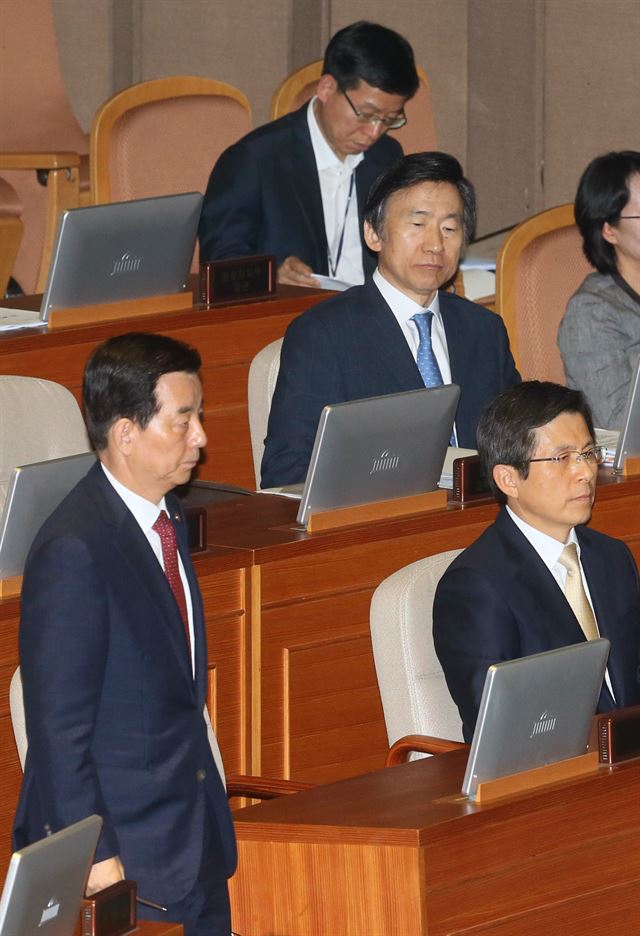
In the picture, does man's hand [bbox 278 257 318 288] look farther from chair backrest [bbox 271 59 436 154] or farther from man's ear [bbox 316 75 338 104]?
chair backrest [bbox 271 59 436 154]

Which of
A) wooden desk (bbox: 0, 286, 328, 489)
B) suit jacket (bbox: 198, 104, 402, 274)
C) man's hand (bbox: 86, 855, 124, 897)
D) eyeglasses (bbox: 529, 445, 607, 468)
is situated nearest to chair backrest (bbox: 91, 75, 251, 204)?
suit jacket (bbox: 198, 104, 402, 274)

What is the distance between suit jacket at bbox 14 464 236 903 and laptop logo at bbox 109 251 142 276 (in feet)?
5.71

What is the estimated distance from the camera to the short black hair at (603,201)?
4.24 m

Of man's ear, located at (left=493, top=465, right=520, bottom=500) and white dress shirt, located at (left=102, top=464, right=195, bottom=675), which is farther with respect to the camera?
man's ear, located at (left=493, top=465, right=520, bottom=500)

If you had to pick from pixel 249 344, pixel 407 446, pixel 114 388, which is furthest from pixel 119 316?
pixel 114 388

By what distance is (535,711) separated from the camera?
2.50 meters

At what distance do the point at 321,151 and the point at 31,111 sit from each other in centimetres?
125

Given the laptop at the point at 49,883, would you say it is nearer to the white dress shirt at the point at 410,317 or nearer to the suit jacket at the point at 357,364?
the suit jacket at the point at 357,364

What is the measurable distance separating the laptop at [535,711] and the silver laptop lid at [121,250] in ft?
6.06

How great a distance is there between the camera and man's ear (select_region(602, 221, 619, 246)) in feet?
13.9

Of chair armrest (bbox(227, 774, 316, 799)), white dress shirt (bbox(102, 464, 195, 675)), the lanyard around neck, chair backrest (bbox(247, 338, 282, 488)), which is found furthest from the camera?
the lanyard around neck

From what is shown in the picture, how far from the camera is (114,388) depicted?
2539 mm

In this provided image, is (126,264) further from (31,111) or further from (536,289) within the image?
(31,111)

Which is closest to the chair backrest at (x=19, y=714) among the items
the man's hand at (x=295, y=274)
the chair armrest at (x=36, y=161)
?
the man's hand at (x=295, y=274)
